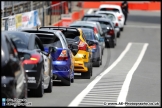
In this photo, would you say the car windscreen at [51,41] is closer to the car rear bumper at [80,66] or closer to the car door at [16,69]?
the car rear bumper at [80,66]

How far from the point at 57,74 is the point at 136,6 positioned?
5351 centimetres

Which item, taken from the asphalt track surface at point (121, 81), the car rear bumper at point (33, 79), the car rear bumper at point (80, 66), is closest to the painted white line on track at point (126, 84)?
the asphalt track surface at point (121, 81)

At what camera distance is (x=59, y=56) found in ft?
59.7

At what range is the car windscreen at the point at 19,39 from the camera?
15.1m

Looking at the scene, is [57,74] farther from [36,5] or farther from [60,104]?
[36,5]

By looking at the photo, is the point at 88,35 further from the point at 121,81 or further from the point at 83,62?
the point at 121,81

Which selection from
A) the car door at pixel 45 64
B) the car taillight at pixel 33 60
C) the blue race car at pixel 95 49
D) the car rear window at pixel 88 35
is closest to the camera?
the car taillight at pixel 33 60

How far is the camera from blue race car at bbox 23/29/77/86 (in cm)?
1822


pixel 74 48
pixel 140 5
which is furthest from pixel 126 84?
pixel 140 5

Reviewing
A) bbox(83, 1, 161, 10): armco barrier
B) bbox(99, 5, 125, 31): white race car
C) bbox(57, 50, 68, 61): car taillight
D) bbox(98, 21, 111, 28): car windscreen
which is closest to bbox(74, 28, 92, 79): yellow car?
bbox(57, 50, 68, 61): car taillight

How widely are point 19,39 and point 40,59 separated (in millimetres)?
909

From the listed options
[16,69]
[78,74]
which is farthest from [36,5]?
[16,69]

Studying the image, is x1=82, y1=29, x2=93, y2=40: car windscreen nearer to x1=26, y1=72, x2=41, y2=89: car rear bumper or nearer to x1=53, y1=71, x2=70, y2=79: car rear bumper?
x1=53, y1=71, x2=70, y2=79: car rear bumper

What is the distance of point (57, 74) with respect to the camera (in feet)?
59.8
